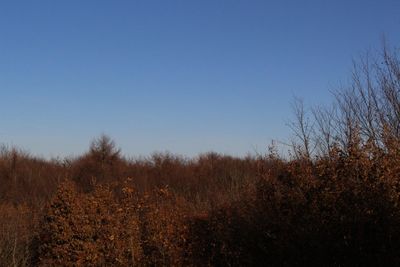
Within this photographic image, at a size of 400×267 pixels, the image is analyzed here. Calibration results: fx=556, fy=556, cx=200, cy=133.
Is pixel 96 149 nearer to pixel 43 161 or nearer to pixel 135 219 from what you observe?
pixel 43 161

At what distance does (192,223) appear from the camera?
12.3m

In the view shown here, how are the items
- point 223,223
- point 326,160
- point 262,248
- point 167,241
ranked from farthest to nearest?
point 223,223 → point 167,241 → point 262,248 → point 326,160

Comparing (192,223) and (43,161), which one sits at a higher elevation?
(43,161)

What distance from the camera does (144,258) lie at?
11.2 metres

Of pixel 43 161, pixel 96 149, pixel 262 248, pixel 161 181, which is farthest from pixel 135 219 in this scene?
pixel 43 161

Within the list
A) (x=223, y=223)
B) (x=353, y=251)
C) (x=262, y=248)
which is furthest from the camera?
(x=223, y=223)

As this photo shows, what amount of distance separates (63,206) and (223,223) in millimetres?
3745

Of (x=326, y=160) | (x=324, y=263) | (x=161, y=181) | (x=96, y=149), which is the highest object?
(x=96, y=149)

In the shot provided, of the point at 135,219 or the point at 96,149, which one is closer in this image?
the point at 135,219

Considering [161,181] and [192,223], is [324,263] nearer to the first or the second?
[192,223]

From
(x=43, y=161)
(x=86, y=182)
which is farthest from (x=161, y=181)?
(x=43, y=161)

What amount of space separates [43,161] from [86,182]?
7372 mm

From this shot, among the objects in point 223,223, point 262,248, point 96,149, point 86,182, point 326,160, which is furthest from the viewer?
point 96,149

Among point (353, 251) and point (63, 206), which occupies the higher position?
point (63, 206)
